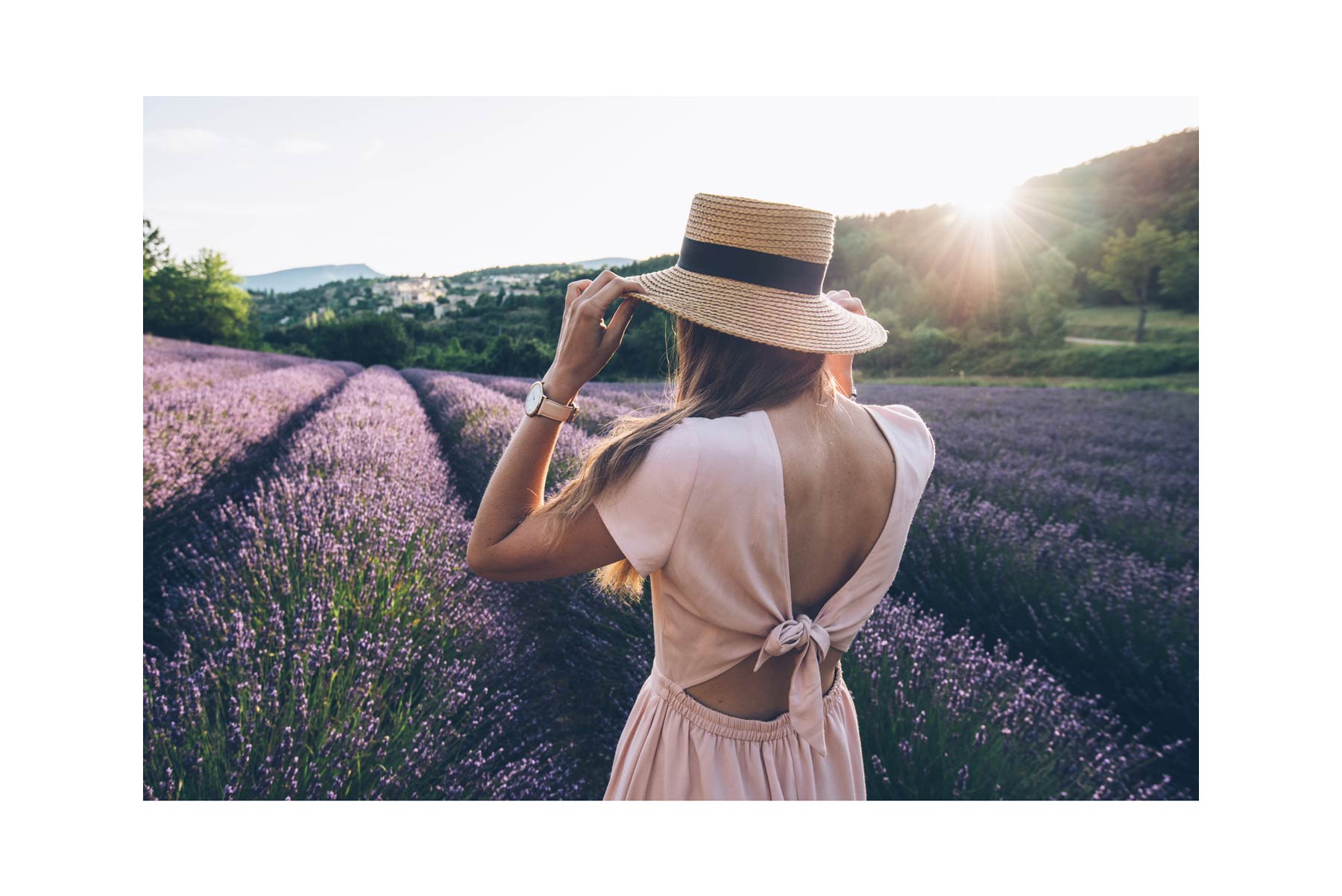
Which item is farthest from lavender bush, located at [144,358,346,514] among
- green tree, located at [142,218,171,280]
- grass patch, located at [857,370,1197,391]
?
Answer: grass patch, located at [857,370,1197,391]

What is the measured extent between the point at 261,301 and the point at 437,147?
0.76 metres

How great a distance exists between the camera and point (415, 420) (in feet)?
9.09

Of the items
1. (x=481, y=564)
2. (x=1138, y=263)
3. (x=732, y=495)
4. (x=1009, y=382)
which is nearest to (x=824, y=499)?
(x=732, y=495)

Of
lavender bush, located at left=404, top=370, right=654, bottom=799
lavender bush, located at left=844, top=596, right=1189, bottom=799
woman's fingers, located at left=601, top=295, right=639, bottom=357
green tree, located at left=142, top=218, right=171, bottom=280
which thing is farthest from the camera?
lavender bush, located at left=404, top=370, right=654, bottom=799

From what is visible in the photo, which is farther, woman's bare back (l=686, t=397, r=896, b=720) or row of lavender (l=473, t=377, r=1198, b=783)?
row of lavender (l=473, t=377, r=1198, b=783)

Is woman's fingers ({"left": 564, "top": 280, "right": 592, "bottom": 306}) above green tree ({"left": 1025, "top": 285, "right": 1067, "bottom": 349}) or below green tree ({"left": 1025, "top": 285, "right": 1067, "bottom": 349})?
below

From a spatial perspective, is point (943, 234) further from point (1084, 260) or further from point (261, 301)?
point (261, 301)

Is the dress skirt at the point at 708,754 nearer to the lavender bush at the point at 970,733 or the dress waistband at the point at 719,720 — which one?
the dress waistband at the point at 719,720

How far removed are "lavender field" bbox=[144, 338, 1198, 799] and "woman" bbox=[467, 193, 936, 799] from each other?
62cm

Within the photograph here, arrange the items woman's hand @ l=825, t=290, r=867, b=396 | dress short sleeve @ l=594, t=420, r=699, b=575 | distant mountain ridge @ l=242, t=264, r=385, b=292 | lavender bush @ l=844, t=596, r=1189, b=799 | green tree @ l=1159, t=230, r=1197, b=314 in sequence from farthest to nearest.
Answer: green tree @ l=1159, t=230, r=1197, b=314 < distant mountain ridge @ l=242, t=264, r=385, b=292 < lavender bush @ l=844, t=596, r=1189, b=799 < woman's hand @ l=825, t=290, r=867, b=396 < dress short sleeve @ l=594, t=420, r=699, b=575

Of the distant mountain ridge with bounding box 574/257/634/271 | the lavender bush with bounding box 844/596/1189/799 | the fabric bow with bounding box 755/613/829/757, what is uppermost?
the distant mountain ridge with bounding box 574/257/634/271

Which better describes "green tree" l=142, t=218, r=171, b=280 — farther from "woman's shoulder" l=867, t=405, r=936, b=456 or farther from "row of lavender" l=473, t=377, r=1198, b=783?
"woman's shoulder" l=867, t=405, r=936, b=456

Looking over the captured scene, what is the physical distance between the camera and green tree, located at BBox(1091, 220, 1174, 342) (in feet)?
7.97
